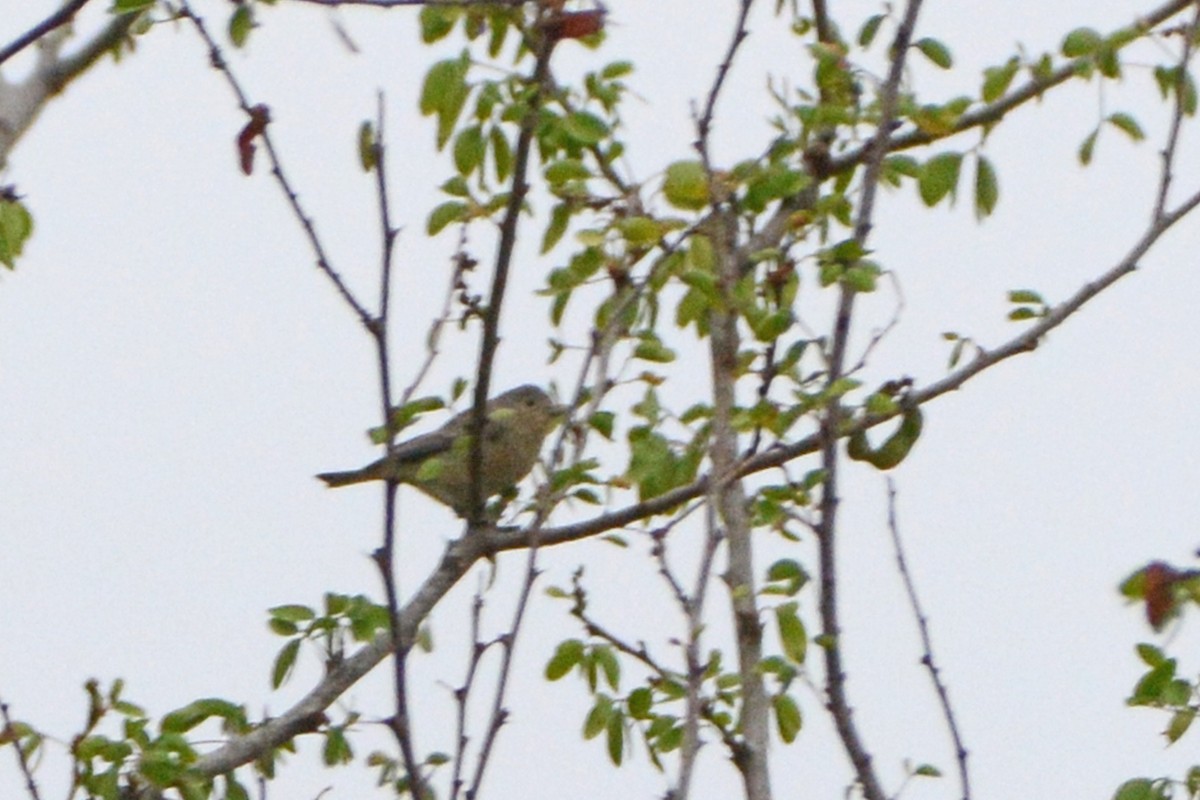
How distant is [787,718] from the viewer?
4320 millimetres

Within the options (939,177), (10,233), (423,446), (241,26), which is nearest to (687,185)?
(939,177)

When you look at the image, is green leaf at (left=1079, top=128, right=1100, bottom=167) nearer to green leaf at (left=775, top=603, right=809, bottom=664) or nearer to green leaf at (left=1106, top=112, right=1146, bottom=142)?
green leaf at (left=1106, top=112, right=1146, bottom=142)

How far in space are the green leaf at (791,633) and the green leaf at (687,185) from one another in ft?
2.89

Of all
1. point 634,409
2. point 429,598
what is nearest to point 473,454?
point 634,409

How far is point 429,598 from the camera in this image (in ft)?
18.2

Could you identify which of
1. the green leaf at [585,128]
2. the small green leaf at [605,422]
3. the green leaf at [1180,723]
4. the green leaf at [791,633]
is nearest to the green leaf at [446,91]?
the green leaf at [585,128]

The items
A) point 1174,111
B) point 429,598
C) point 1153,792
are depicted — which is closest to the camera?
point 1153,792

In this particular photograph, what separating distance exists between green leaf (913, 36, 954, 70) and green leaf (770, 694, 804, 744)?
1.44 meters

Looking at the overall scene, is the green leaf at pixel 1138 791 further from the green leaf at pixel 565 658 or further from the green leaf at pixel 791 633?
the green leaf at pixel 565 658

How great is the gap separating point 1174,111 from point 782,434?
3.14 feet

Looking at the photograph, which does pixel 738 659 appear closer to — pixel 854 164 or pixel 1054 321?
pixel 1054 321

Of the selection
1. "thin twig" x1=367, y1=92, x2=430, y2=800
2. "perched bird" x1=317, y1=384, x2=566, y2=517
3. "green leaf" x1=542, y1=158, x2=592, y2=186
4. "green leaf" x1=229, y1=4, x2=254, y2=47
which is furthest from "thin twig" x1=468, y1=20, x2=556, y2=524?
"perched bird" x1=317, y1=384, x2=566, y2=517

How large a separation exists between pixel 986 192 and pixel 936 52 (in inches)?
14.5

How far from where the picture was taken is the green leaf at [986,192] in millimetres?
4293
